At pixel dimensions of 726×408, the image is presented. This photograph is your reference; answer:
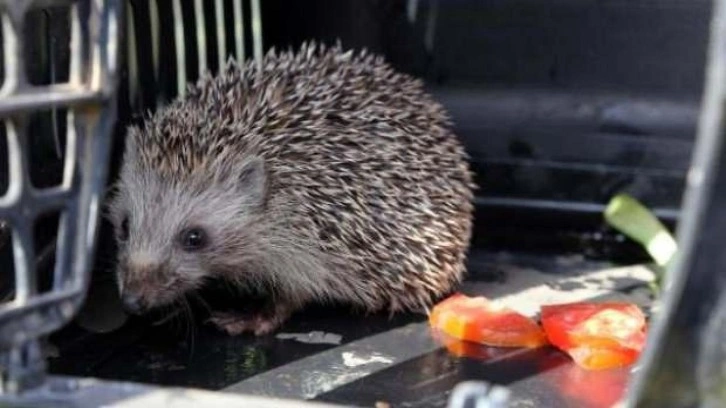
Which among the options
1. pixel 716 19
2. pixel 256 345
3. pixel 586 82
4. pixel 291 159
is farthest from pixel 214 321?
pixel 716 19

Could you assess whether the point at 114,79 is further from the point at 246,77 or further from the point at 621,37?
the point at 621,37

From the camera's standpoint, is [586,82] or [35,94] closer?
[35,94]

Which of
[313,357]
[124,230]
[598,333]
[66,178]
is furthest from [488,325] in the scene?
[66,178]

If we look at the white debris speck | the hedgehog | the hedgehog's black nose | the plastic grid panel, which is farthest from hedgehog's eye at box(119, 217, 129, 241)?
the plastic grid panel

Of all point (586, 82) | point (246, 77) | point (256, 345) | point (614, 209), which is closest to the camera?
point (256, 345)

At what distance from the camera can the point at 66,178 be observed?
150 centimetres

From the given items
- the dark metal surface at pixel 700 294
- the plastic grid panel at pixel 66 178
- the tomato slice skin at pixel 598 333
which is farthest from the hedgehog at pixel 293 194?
the dark metal surface at pixel 700 294

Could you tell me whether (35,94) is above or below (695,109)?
above

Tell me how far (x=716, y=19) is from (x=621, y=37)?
1997mm

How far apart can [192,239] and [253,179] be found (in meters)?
0.17

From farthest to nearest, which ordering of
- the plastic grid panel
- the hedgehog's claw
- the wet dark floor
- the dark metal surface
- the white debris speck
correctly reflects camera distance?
the hedgehog's claw < the white debris speck < the wet dark floor < the plastic grid panel < the dark metal surface

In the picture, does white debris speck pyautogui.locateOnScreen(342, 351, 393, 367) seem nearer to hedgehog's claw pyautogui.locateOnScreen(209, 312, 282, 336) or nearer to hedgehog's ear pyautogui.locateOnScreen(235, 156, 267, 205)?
hedgehog's claw pyautogui.locateOnScreen(209, 312, 282, 336)

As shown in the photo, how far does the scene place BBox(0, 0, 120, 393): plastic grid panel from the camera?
1.40 meters

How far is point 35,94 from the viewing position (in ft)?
4.65
